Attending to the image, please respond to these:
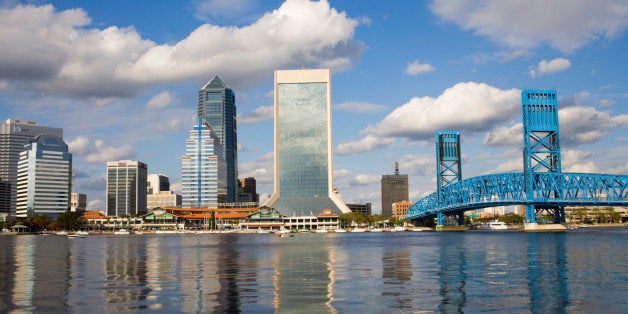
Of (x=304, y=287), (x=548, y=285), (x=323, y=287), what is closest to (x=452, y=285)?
(x=548, y=285)

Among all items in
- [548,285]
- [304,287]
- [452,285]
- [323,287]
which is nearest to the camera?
[323,287]

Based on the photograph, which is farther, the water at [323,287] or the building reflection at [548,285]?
the water at [323,287]

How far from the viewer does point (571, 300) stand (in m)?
40.2

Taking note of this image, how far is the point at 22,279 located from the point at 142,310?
24586 mm

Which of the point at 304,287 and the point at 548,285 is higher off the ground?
the point at 304,287

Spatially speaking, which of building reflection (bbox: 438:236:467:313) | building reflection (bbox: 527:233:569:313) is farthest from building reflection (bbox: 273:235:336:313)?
building reflection (bbox: 527:233:569:313)

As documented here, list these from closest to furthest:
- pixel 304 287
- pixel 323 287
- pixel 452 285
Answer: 1. pixel 323 287
2. pixel 304 287
3. pixel 452 285

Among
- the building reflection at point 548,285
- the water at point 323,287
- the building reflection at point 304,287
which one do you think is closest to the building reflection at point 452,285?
the water at point 323,287

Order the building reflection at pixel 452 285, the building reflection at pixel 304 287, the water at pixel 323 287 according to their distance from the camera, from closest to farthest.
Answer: the building reflection at pixel 304 287
the water at pixel 323 287
the building reflection at pixel 452 285

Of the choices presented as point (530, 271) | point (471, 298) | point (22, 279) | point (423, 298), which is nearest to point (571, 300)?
point (471, 298)

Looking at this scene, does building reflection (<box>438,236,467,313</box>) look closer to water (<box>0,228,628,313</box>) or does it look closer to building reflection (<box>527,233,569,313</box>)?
water (<box>0,228,628,313</box>)

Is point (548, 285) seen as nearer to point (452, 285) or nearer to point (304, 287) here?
point (452, 285)

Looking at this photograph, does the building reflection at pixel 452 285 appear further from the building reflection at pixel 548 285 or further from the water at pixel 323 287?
the building reflection at pixel 548 285

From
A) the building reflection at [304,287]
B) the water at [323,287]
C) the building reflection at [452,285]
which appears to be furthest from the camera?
the building reflection at [452,285]
